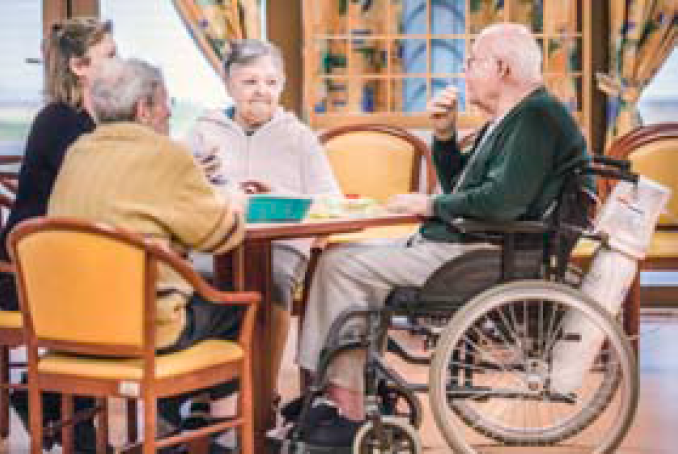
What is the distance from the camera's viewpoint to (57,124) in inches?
129

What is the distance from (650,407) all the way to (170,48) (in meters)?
3.01

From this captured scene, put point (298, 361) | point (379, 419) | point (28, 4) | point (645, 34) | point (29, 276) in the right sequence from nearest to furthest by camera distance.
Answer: point (29, 276), point (379, 419), point (298, 361), point (645, 34), point (28, 4)

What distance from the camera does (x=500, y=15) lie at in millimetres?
5395

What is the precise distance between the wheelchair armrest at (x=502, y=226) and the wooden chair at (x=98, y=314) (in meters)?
0.58

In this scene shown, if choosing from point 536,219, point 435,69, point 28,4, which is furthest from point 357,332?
point 28,4

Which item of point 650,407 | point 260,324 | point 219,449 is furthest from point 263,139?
point 650,407

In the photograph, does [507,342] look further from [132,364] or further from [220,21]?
[220,21]

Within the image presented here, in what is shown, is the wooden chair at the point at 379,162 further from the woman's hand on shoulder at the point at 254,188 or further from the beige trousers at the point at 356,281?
the beige trousers at the point at 356,281

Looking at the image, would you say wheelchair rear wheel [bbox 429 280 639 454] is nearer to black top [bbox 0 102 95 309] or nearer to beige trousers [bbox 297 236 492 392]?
beige trousers [bbox 297 236 492 392]

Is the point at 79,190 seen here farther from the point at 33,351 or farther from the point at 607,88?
the point at 607,88

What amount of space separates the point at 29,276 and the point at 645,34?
3.53m

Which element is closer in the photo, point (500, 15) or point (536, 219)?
point (536, 219)

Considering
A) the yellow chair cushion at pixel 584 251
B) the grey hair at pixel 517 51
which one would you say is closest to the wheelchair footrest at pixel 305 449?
the grey hair at pixel 517 51

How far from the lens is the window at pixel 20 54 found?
573 cm
